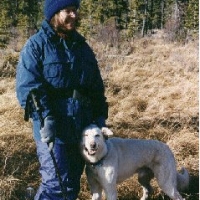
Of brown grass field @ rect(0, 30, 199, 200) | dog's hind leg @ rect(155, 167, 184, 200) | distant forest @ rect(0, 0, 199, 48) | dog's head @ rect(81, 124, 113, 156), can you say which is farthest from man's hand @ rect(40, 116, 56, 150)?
distant forest @ rect(0, 0, 199, 48)

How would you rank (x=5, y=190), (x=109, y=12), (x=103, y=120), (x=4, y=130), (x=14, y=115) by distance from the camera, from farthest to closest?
1. (x=109, y=12)
2. (x=14, y=115)
3. (x=4, y=130)
4. (x=5, y=190)
5. (x=103, y=120)

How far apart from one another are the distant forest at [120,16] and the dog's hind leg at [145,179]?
66.6ft

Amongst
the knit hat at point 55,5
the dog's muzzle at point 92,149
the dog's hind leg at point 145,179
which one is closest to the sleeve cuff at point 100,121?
the dog's muzzle at point 92,149

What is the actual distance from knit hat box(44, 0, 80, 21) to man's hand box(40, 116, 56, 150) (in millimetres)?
761

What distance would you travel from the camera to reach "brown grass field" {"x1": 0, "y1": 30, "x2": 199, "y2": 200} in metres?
4.32

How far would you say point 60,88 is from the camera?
2.96 m

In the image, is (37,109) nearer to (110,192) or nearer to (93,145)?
(93,145)

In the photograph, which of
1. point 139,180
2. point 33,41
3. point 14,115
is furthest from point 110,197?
point 14,115

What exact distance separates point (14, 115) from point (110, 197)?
3727 mm

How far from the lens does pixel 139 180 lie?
404 cm

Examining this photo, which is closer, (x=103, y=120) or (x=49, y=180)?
(x=49, y=180)

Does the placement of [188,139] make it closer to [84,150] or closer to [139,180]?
[139,180]

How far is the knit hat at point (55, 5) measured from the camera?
2.91 metres

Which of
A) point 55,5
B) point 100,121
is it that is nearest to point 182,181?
point 100,121
